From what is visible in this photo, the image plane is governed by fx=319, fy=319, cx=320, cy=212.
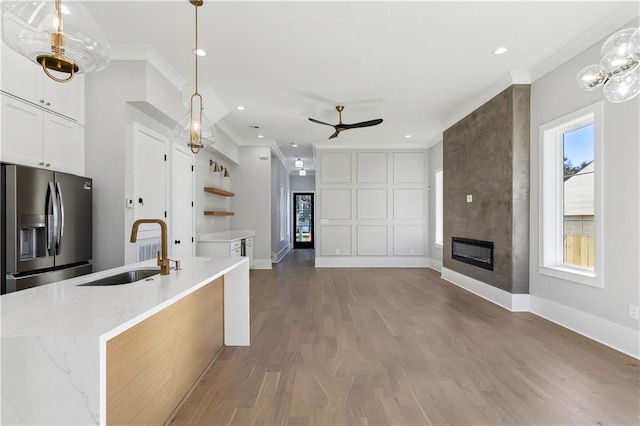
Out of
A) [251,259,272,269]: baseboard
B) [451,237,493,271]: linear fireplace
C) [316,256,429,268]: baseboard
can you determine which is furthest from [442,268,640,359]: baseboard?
[251,259,272,269]: baseboard

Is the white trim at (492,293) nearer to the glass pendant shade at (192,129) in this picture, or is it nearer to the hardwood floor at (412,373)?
the hardwood floor at (412,373)

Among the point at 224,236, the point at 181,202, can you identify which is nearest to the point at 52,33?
the point at 181,202

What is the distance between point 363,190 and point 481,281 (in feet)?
11.6

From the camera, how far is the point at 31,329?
40.4 inches

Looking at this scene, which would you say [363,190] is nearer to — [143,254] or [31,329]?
[143,254]

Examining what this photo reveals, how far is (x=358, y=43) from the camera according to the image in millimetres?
3193

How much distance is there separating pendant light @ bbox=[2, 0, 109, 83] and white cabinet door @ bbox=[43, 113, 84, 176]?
190cm

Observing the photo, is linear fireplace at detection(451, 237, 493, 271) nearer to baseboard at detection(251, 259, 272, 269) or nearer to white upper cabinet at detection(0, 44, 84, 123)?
baseboard at detection(251, 259, 272, 269)

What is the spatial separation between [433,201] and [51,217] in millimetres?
6651

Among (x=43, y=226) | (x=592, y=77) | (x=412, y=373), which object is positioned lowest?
(x=412, y=373)

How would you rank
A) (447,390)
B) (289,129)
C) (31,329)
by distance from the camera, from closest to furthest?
(31,329)
(447,390)
(289,129)

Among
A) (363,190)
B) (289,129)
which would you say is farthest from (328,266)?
(289,129)

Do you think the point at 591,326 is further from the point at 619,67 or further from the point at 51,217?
the point at 51,217

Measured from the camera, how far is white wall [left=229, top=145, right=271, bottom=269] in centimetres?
753
